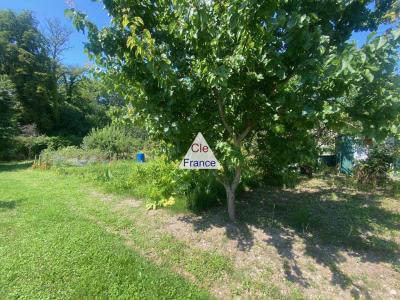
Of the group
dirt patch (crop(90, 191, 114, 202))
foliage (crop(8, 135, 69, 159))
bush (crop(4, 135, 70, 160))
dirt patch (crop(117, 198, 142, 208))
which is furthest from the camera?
foliage (crop(8, 135, 69, 159))

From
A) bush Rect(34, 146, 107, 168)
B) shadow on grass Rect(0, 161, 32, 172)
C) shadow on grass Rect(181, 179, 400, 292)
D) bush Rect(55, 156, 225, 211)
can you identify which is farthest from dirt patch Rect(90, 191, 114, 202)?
shadow on grass Rect(0, 161, 32, 172)

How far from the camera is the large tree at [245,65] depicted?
264 centimetres

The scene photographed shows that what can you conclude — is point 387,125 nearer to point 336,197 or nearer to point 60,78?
point 336,197

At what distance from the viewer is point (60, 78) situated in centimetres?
3238

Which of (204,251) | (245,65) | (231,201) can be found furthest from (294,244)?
(245,65)

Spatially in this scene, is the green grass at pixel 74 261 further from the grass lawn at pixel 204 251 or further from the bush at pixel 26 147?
the bush at pixel 26 147

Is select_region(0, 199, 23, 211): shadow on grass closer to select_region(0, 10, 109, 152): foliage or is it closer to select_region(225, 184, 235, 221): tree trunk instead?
select_region(225, 184, 235, 221): tree trunk

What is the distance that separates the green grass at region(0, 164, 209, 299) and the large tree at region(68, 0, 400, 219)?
1.57 meters

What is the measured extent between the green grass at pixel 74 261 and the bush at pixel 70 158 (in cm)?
646

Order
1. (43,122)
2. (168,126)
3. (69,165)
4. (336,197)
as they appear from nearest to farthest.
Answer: (168,126)
(336,197)
(69,165)
(43,122)

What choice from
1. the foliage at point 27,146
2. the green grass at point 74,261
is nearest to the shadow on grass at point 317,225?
the green grass at point 74,261

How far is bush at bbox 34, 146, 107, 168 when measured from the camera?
1116 cm

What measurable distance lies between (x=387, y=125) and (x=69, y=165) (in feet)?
37.2

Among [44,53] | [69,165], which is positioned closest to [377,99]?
[69,165]
